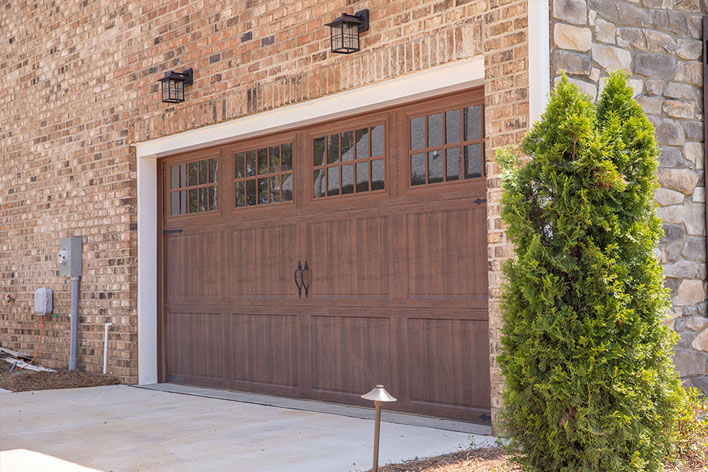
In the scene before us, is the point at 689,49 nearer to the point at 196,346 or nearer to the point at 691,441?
the point at 691,441

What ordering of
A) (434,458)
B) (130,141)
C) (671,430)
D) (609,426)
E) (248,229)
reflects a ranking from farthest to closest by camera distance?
(130,141) < (248,229) < (434,458) < (671,430) < (609,426)

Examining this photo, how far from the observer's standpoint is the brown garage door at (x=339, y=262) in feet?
20.5

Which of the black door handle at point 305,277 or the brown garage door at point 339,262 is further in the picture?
the black door handle at point 305,277

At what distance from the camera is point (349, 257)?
7156 millimetres

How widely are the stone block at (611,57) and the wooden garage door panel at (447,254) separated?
130 centimetres

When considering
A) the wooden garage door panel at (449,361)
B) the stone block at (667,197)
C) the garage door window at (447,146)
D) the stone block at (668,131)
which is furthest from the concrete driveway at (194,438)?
the stone block at (668,131)

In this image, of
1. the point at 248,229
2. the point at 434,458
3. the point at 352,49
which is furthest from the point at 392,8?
the point at 434,458

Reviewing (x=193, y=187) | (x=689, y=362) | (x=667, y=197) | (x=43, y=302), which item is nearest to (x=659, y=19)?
(x=667, y=197)

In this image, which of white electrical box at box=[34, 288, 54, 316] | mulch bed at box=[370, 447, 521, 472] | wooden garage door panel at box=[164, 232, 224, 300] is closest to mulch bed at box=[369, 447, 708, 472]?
mulch bed at box=[370, 447, 521, 472]

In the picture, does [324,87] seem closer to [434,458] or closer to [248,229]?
[248,229]

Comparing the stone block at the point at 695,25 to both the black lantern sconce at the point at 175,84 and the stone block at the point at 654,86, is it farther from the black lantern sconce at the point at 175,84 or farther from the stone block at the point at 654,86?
the black lantern sconce at the point at 175,84

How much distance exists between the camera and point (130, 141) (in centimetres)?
908

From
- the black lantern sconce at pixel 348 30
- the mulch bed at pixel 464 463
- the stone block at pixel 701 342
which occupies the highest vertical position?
the black lantern sconce at pixel 348 30

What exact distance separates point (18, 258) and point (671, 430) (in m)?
9.10
